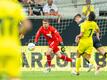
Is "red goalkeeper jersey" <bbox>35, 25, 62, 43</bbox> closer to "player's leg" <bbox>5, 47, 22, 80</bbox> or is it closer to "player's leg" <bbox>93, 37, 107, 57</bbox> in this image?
"player's leg" <bbox>93, 37, 107, 57</bbox>

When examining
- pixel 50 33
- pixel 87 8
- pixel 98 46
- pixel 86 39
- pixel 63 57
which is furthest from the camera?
pixel 87 8

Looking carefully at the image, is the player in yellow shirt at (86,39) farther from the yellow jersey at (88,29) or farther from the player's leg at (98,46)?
→ the player's leg at (98,46)

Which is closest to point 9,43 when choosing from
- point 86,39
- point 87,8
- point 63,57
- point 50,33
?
point 86,39

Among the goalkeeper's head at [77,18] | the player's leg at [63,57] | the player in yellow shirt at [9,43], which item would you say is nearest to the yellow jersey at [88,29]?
the goalkeeper's head at [77,18]

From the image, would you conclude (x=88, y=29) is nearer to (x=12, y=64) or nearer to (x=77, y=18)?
(x=77, y=18)

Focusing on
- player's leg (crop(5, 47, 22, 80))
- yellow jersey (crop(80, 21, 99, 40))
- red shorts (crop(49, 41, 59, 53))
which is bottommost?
red shorts (crop(49, 41, 59, 53))

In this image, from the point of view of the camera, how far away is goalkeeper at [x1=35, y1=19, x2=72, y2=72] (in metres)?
21.1

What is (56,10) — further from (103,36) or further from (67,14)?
(103,36)

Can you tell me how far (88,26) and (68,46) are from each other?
288cm

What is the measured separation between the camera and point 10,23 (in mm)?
7633

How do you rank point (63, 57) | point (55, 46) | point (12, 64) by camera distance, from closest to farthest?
point (12, 64), point (63, 57), point (55, 46)

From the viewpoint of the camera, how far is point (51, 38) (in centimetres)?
2156

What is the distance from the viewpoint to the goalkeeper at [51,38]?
21.1 metres

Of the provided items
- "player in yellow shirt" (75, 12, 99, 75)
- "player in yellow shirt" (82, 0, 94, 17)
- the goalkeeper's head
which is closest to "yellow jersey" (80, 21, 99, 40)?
"player in yellow shirt" (75, 12, 99, 75)
